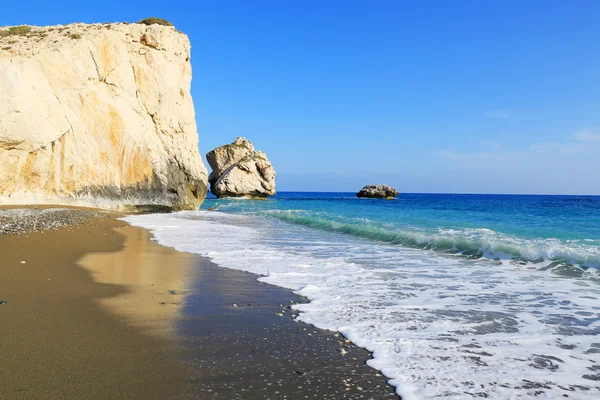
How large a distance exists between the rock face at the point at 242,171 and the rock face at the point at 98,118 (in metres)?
40.6

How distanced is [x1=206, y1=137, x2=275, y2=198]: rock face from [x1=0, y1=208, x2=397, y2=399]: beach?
6669cm

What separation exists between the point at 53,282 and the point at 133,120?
22.4 meters

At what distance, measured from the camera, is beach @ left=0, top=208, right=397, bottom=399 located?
3.13 meters

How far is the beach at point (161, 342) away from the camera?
3.13m

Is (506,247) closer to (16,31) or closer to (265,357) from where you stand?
(265,357)

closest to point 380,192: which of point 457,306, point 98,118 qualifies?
point 98,118

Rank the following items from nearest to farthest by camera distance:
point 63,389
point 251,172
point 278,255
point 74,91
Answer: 1. point 63,389
2. point 278,255
3. point 74,91
4. point 251,172

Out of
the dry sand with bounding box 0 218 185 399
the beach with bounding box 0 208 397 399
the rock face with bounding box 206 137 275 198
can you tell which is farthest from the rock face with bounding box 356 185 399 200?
the dry sand with bounding box 0 218 185 399

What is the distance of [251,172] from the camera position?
7425 centimetres

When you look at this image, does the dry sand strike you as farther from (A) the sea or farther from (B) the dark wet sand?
(A) the sea

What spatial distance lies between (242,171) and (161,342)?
232 feet

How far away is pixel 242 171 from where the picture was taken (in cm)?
7406

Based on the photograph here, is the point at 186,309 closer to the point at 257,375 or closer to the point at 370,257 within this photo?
the point at 257,375

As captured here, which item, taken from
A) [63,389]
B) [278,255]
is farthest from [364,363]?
[278,255]
